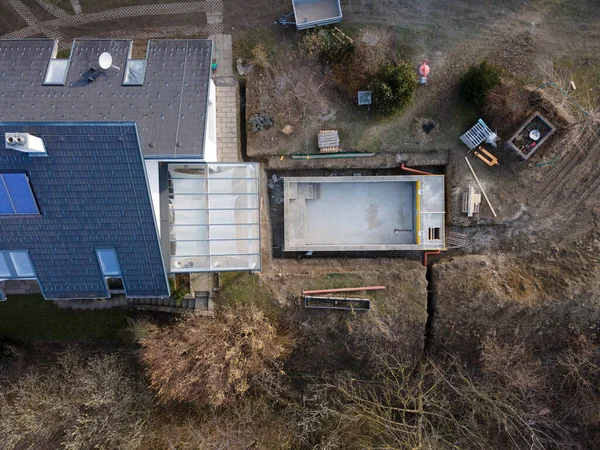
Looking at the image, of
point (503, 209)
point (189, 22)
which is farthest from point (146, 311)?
point (503, 209)

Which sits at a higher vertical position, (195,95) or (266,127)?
(195,95)

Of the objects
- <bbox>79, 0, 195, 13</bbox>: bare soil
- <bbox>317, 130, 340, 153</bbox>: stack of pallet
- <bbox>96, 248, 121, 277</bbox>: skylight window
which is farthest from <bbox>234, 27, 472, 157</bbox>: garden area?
<bbox>96, 248, 121, 277</bbox>: skylight window

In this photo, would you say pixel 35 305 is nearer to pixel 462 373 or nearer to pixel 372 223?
pixel 372 223

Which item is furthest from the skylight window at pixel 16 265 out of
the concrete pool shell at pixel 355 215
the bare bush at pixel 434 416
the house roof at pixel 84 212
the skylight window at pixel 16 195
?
the bare bush at pixel 434 416

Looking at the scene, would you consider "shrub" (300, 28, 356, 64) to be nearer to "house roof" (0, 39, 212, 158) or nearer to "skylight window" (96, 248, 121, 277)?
"house roof" (0, 39, 212, 158)

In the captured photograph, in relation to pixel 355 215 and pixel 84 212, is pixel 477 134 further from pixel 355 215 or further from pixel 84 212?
pixel 84 212

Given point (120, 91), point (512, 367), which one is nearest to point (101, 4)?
point (120, 91)
